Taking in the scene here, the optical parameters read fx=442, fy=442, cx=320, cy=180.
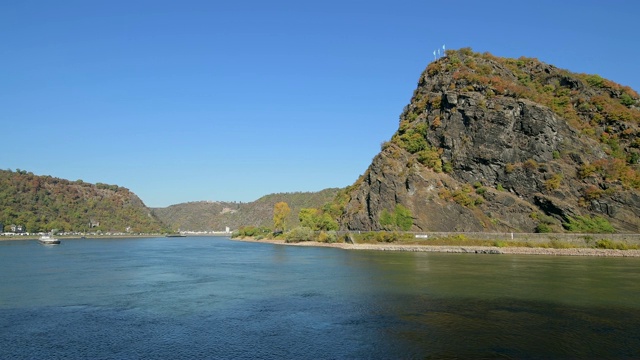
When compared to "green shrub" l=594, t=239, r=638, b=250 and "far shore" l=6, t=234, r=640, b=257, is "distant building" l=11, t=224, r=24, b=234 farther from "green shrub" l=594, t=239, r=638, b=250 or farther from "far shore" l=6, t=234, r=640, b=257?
"green shrub" l=594, t=239, r=638, b=250

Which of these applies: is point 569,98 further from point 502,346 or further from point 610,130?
point 502,346

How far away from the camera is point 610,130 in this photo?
110m

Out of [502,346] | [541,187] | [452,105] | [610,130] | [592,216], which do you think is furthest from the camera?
[452,105]

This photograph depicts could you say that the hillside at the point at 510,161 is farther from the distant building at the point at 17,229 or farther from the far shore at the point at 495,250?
the distant building at the point at 17,229

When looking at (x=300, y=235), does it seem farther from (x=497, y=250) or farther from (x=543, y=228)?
(x=543, y=228)

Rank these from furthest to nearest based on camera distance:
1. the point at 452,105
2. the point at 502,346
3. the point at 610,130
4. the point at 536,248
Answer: the point at 452,105 → the point at 610,130 → the point at 536,248 → the point at 502,346

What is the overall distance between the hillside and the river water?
162 ft

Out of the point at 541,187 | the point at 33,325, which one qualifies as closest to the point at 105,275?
the point at 33,325

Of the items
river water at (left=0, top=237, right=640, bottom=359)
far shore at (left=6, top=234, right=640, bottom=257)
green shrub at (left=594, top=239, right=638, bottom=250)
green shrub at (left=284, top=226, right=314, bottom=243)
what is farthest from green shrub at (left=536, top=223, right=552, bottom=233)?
green shrub at (left=284, top=226, right=314, bottom=243)

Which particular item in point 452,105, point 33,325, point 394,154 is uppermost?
point 452,105

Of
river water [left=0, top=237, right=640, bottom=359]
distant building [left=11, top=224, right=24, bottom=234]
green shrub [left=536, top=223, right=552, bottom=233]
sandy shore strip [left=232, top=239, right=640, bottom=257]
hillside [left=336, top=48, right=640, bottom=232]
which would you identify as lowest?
river water [left=0, top=237, right=640, bottom=359]

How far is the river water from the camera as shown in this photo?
71.9 feet

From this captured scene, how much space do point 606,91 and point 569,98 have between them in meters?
10.2

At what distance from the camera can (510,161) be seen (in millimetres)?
107750
